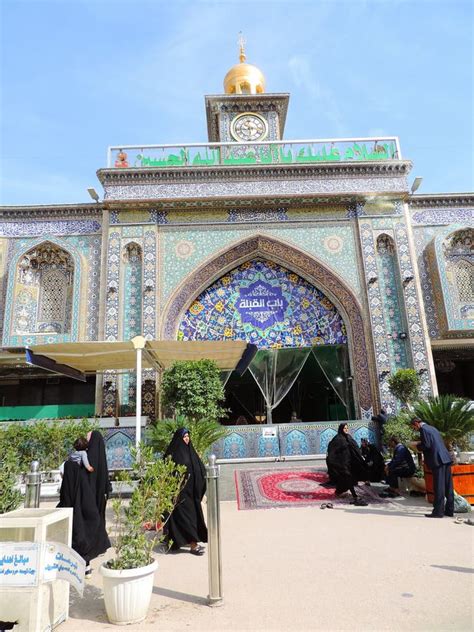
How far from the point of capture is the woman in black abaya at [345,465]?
21.4ft

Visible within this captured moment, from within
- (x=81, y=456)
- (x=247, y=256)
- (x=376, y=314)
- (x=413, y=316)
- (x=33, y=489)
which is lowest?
(x=33, y=489)

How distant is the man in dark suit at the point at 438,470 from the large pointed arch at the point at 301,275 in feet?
19.1

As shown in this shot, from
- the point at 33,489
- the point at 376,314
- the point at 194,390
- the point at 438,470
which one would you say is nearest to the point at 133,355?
the point at 194,390

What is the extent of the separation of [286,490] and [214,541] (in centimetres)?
428

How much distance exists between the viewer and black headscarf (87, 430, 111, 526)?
13.9ft

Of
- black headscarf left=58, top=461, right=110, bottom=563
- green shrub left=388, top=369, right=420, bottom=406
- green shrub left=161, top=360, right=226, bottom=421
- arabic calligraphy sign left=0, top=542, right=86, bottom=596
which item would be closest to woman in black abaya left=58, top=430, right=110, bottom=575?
black headscarf left=58, top=461, right=110, bottom=563

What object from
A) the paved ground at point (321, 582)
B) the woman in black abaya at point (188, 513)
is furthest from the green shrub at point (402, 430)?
the woman in black abaya at point (188, 513)

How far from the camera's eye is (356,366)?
39.0 feet

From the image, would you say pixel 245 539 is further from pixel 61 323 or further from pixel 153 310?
pixel 61 323

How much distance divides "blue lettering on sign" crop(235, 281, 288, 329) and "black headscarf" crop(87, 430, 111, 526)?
8599 mm

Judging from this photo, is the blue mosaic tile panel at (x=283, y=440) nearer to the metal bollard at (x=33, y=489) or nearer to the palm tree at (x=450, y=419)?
the palm tree at (x=450, y=419)

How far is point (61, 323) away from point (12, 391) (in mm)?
2957

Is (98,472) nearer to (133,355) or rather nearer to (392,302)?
(133,355)

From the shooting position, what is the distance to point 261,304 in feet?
42.4
